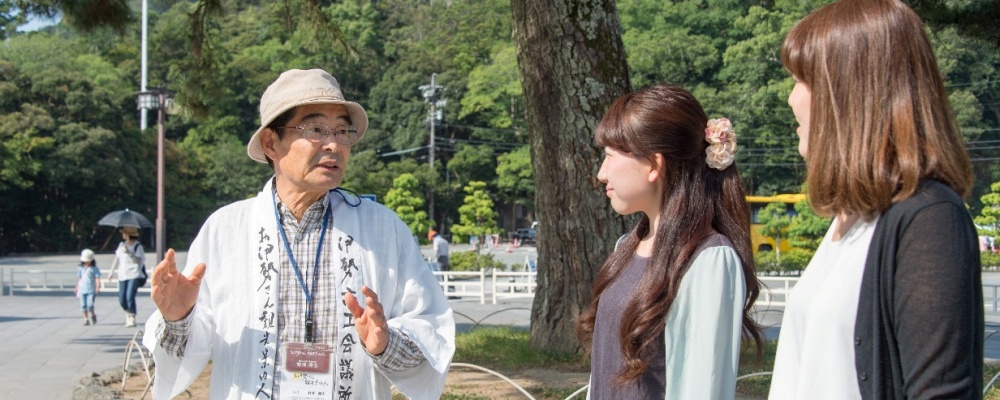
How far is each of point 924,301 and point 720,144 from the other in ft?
3.16

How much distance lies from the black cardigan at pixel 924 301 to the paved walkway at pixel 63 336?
7.28 metres

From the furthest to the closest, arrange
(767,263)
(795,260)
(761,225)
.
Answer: (761,225) < (795,260) < (767,263)

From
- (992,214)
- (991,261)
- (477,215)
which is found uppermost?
(477,215)

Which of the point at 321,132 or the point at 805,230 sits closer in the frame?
the point at 321,132

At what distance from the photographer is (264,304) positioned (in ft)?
9.31

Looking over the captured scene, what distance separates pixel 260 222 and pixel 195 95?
7535 millimetres

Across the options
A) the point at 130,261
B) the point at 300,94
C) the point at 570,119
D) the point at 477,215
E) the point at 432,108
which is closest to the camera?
the point at 300,94

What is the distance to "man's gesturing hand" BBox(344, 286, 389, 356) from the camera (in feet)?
8.52

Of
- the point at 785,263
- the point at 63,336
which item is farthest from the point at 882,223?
the point at 785,263

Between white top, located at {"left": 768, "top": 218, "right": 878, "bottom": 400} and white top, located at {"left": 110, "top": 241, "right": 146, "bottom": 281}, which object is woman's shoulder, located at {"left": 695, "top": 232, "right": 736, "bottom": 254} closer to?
white top, located at {"left": 768, "top": 218, "right": 878, "bottom": 400}

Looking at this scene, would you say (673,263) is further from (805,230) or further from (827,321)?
(805,230)

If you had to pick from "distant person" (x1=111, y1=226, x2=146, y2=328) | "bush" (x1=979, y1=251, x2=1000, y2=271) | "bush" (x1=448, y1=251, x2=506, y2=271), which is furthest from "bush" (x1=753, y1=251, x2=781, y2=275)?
"distant person" (x1=111, y1=226, x2=146, y2=328)

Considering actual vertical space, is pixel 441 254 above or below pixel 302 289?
above

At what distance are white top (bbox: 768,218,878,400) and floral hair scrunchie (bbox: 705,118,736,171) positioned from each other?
2.09 ft
